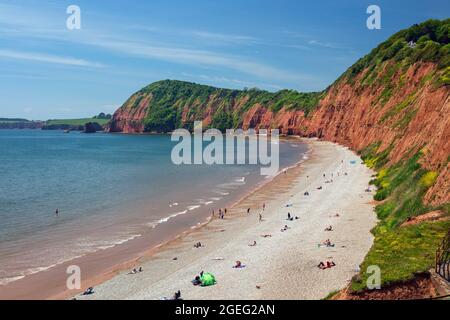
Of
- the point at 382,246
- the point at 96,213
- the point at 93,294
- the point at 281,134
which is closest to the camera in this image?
the point at 382,246

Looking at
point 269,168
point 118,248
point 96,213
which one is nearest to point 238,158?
point 269,168

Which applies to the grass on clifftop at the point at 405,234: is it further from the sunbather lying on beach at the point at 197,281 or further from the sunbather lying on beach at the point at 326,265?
the sunbather lying on beach at the point at 197,281

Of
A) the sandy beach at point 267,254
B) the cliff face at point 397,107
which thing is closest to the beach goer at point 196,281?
the sandy beach at point 267,254

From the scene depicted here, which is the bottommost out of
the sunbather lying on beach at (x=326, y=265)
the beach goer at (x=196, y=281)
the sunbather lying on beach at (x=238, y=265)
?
the beach goer at (x=196, y=281)

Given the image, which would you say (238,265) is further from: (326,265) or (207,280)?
(326,265)

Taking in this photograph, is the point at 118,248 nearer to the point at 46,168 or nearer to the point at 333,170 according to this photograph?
the point at 333,170

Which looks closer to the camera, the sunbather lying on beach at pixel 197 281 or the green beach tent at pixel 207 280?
the green beach tent at pixel 207 280

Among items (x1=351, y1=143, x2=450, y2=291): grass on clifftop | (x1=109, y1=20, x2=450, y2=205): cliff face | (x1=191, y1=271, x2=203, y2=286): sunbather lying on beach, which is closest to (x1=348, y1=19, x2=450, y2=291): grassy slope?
(x1=351, y1=143, x2=450, y2=291): grass on clifftop
